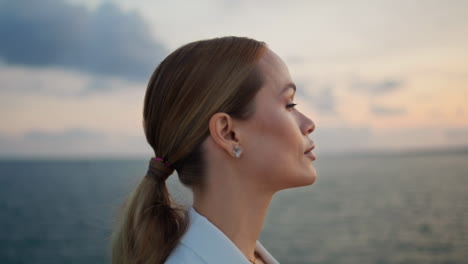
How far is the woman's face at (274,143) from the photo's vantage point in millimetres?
2184

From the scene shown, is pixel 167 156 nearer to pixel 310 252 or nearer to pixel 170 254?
pixel 170 254

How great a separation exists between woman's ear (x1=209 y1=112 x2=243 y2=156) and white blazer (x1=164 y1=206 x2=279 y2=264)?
1.25ft

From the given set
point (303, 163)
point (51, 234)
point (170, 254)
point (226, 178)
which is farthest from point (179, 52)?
point (51, 234)

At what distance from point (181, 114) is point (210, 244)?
62 centimetres

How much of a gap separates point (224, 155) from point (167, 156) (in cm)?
32

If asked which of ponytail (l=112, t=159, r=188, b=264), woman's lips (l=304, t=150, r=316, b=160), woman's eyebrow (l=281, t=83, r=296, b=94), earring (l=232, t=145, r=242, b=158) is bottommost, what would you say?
ponytail (l=112, t=159, r=188, b=264)

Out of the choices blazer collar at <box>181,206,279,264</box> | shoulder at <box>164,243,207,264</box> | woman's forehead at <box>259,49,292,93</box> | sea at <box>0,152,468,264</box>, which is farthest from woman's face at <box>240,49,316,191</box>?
sea at <box>0,152,468,264</box>

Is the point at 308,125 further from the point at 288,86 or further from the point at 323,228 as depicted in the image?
the point at 323,228

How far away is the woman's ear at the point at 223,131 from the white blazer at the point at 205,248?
1.25ft

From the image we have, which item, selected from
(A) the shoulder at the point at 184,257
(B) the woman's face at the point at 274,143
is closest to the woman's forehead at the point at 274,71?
(B) the woman's face at the point at 274,143

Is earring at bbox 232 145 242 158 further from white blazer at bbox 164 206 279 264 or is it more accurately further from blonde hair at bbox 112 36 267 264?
white blazer at bbox 164 206 279 264

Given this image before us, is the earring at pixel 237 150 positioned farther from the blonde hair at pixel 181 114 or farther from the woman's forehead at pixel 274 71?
the woman's forehead at pixel 274 71

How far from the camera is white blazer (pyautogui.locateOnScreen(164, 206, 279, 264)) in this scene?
2.12 m

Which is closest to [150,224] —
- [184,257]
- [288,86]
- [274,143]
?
[184,257]
